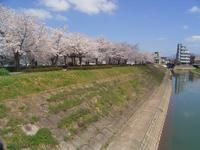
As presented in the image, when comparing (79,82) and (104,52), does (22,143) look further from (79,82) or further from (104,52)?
(104,52)

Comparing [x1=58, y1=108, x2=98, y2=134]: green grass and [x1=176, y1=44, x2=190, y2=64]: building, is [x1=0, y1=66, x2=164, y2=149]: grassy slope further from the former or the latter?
[x1=176, y1=44, x2=190, y2=64]: building

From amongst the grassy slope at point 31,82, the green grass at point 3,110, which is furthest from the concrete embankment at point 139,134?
the green grass at point 3,110

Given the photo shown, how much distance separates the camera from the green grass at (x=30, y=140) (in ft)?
36.8

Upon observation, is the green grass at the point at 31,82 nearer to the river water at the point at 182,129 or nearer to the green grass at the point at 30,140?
the green grass at the point at 30,140

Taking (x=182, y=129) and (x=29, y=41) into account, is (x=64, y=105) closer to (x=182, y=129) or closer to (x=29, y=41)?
(x=182, y=129)

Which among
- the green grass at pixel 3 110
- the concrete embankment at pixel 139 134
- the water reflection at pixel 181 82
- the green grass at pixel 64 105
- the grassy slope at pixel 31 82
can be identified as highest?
the grassy slope at pixel 31 82

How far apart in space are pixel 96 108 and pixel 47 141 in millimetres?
7992

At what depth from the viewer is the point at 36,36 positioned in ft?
114

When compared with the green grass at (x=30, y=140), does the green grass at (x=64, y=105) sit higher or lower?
higher

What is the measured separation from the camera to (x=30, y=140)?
12.0 meters

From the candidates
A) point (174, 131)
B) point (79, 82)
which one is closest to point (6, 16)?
point (79, 82)

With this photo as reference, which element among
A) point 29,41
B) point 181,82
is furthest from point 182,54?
point 29,41

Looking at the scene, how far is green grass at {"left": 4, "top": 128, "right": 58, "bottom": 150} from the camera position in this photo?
36.8 ft

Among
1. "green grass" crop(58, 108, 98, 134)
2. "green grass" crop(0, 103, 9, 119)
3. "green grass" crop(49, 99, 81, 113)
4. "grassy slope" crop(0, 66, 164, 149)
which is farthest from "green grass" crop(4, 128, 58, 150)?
"green grass" crop(49, 99, 81, 113)
